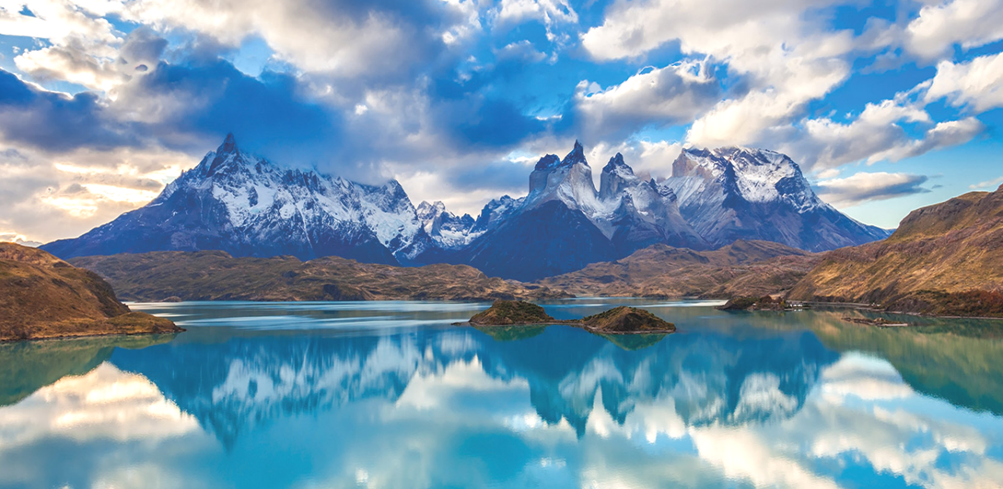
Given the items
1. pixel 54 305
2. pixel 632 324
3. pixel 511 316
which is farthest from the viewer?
pixel 511 316

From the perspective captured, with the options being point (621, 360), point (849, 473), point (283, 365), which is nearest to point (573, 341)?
point (621, 360)

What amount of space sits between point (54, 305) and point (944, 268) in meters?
208

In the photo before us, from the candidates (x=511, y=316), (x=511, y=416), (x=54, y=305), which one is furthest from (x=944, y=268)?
(x=54, y=305)

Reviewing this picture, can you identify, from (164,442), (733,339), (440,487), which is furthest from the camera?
(733,339)

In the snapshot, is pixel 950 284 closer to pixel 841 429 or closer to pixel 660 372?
pixel 660 372

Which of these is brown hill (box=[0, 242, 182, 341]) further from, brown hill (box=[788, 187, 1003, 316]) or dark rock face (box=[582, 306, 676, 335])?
brown hill (box=[788, 187, 1003, 316])

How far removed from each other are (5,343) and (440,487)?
97.2 meters

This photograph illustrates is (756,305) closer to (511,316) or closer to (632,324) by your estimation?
(632,324)

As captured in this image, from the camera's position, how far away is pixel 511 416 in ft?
141

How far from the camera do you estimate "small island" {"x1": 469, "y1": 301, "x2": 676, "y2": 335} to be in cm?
10931

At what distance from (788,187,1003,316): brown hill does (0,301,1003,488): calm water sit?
52.1 m

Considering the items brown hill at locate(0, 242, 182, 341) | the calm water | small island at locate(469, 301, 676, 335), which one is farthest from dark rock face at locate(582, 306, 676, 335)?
brown hill at locate(0, 242, 182, 341)

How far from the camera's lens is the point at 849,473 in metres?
27.9

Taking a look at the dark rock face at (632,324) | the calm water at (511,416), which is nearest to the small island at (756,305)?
the dark rock face at (632,324)
